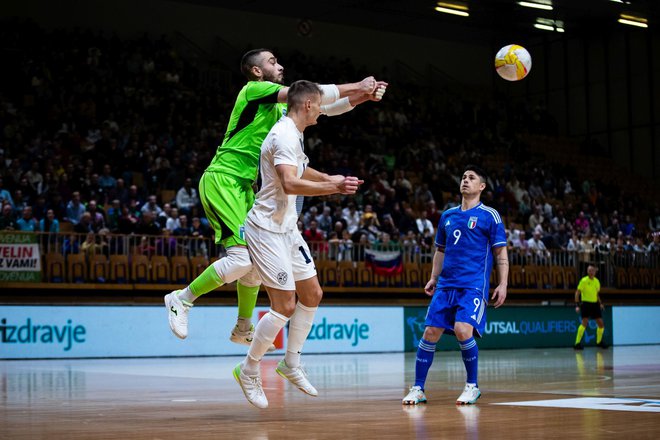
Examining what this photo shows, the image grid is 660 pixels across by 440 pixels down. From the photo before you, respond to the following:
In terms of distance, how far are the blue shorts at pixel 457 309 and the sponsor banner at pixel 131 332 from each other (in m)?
10.9

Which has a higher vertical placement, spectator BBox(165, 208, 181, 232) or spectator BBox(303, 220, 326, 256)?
spectator BBox(165, 208, 181, 232)

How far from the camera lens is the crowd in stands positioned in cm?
2119

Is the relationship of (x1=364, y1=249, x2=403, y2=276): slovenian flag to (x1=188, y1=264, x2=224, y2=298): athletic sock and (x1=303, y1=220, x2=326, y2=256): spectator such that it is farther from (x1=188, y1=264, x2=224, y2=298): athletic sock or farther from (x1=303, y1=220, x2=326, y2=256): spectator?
(x1=188, y1=264, x2=224, y2=298): athletic sock

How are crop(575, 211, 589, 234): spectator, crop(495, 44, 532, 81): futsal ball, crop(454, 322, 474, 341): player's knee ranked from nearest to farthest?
crop(454, 322, 474, 341): player's knee → crop(495, 44, 532, 81): futsal ball → crop(575, 211, 589, 234): spectator

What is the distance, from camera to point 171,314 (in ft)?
26.6

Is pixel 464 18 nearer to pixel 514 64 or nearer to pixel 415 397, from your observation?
pixel 514 64

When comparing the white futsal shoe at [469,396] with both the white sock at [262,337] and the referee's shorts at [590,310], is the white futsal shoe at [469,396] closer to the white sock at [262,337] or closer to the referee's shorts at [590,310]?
the white sock at [262,337]

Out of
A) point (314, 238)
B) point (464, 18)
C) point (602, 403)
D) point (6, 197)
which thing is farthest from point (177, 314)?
point (464, 18)

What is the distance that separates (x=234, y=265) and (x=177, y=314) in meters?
0.68

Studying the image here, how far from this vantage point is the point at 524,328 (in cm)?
2569

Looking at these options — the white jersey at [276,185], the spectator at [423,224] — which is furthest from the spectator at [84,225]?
the white jersey at [276,185]

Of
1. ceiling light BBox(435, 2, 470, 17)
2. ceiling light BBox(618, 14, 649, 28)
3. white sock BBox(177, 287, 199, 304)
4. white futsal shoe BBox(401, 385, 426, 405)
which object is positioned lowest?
white futsal shoe BBox(401, 385, 426, 405)

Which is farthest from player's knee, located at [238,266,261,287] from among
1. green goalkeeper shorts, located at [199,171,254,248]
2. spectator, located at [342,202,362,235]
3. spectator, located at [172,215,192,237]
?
spectator, located at [342,202,362,235]

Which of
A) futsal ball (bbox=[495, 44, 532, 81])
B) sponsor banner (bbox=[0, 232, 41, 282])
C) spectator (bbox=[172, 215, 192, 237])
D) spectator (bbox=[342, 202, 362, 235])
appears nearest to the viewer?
futsal ball (bbox=[495, 44, 532, 81])
